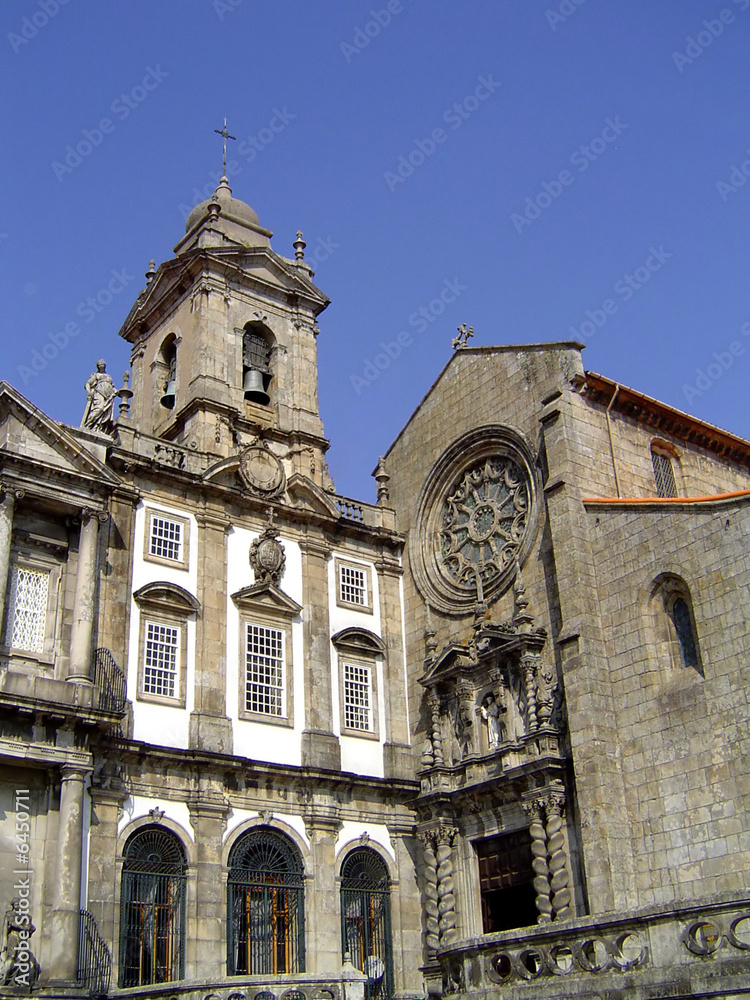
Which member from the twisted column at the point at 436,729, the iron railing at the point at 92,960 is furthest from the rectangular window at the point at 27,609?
the twisted column at the point at 436,729

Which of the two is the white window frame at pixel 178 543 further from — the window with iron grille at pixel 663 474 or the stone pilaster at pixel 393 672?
the window with iron grille at pixel 663 474

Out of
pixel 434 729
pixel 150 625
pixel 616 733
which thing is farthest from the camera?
pixel 434 729

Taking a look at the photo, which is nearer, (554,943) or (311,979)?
(554,943)

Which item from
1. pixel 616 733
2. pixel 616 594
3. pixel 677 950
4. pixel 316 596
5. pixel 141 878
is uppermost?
pixel 316 596

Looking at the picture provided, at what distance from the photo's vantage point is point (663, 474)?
86.0ft

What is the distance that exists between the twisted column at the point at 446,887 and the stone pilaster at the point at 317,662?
2822mm

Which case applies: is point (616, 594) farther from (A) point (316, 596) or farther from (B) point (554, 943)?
(B) point (554, 943)

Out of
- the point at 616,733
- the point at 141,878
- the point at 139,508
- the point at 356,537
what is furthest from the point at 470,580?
the point at 141,878

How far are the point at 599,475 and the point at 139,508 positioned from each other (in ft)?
33.4

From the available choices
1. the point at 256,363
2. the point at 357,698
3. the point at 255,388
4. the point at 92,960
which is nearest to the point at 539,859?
the point at 357,698

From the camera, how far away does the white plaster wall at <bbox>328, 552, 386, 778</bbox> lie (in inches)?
991

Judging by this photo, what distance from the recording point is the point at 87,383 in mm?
26359

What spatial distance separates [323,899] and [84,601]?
810cm

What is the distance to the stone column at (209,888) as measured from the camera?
20938 millimetres
